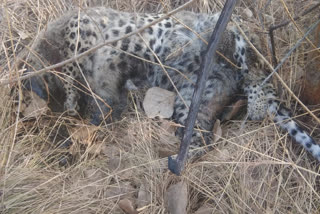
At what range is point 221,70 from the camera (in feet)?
10.2

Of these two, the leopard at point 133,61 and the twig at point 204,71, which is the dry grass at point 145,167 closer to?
the leopard at point 133,61

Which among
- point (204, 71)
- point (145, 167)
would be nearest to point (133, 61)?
point (145, 167)

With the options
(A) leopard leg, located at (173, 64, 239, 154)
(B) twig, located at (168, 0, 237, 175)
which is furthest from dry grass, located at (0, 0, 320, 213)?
(B) twig, located at (168, 0, 237, 175)

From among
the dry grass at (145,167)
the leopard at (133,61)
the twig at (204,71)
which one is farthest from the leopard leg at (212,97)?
the twig at (204,71)

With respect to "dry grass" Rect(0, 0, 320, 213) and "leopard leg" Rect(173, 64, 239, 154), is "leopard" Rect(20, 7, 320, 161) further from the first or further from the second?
"dry grass" Rect(0, 0, 320, 213)

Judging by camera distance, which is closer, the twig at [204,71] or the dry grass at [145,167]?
the twig at [204,71]

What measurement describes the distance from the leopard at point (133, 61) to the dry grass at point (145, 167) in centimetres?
20

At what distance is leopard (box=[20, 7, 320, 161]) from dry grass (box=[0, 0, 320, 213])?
0.67 feet

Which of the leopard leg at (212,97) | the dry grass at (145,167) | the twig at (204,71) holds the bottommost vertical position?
the dry grass at (145,167)

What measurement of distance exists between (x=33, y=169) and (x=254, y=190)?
135cm

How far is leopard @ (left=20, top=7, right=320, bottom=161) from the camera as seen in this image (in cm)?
309

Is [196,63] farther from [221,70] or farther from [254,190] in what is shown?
[254,190]

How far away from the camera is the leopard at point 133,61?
10.1ft

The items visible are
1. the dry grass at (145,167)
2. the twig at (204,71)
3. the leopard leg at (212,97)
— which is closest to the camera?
the twig at (204,71)
